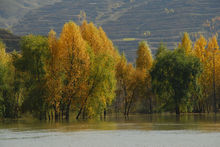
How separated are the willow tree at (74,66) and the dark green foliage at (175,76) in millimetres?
19622

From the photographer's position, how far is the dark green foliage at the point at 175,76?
66.5m

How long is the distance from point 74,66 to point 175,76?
21.4 m

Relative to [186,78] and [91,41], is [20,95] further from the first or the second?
[186,78]

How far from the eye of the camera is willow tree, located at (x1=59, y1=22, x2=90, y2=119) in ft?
167

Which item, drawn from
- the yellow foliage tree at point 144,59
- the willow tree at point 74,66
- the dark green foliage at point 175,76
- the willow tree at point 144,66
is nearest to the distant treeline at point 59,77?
the willow tree at point 74,66

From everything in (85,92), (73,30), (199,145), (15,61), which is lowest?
(199,145)

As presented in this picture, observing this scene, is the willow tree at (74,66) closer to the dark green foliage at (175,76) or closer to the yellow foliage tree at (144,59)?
the dark green foliage at (175,76)

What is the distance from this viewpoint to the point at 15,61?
179 ft

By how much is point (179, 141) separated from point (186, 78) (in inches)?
1840

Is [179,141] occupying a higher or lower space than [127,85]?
lower

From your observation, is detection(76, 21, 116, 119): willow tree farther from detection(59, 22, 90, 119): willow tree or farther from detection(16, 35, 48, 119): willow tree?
detection(16, 35, 48, 119): willow tree

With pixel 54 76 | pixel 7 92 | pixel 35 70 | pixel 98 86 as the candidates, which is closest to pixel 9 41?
pixel 7 92

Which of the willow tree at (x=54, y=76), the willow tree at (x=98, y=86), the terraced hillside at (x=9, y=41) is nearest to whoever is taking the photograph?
the willow tree at (x=54, y=76)

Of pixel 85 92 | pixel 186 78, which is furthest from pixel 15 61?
pixel 186 78
